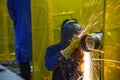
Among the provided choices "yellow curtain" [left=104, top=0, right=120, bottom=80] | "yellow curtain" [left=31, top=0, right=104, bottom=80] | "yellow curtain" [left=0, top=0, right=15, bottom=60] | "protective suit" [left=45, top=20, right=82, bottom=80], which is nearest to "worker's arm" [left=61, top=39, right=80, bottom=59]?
"protective suit" [left=45, top=20, right=82, bottom=80]

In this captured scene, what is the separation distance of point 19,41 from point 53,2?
0.72 meters

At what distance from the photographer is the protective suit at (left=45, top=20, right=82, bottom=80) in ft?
6.23

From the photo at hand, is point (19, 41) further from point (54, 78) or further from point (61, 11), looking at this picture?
point (54, 78)

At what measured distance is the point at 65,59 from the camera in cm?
191

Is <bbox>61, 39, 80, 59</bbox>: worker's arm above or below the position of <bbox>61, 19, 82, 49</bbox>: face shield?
below

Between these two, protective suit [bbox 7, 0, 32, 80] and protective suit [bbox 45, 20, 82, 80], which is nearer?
protective suit [bbox 45, 20, 82, 80]

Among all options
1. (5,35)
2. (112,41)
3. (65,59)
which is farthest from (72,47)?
(5,35)

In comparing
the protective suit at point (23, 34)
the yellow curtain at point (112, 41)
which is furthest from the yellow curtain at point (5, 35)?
the yellow curtain at point (112, 41)

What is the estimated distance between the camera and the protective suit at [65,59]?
190cm

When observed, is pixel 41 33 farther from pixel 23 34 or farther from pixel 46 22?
pixel 23 34

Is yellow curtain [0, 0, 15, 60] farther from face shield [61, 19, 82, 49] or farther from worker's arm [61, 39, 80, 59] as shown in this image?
worker's arm [61, 39, 80, 59]

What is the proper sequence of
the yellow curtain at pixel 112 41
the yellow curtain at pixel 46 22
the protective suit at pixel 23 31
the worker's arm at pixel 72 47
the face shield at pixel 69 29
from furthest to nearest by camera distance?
the protective suit at pixel 23 31 < the yellow curtain at pixel 46 22 < the face shield at pixel 69 29 < the worker's arm at pixel 72 47 < the yellow curtain at pixel 112 41

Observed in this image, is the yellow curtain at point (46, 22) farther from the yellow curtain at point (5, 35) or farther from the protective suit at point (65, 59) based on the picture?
the yellow curtain at point (5, 35)

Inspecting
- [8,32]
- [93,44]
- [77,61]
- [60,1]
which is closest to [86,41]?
[93,44]
